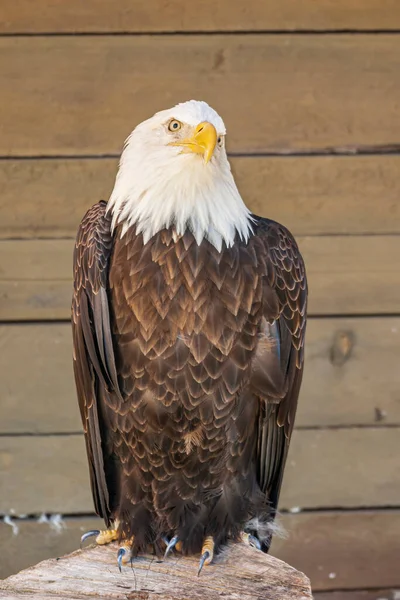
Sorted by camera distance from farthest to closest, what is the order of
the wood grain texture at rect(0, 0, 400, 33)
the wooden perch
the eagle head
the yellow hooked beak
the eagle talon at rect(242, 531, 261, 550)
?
the wood grain texture at rect(0, 0, 400, 33) < the eagle talon at rect(242, 531, 261, 550) < the eagle head < the yellow hooked beak < the wooden perch

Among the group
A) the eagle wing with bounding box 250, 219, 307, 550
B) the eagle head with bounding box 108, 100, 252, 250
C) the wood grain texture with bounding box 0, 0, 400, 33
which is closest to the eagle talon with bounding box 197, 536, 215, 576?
the eagle wing with bounding box 250, 219, 307, 550

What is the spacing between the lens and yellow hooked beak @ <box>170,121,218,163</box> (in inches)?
83.4

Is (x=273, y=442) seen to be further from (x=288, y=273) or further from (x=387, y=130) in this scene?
(x=387, y=130)

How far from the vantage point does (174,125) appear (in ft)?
7.30

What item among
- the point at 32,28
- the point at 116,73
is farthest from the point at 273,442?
the point at 32,28

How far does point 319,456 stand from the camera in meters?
3.17

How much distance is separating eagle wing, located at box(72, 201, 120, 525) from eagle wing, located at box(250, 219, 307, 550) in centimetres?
37

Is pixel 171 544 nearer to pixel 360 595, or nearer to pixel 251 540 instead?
pixel 251 540

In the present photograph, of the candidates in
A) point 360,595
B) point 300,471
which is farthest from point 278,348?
point 360,595

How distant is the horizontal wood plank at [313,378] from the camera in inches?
122

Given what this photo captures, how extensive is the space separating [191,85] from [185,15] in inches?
8.8

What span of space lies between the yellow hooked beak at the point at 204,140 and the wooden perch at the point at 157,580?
0.94 metres

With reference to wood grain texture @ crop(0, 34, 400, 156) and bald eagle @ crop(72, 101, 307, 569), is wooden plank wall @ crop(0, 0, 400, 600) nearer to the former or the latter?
wood grain texture @ crop(0, 34, 400, 156)

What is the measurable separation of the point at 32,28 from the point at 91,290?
45.9 inches
